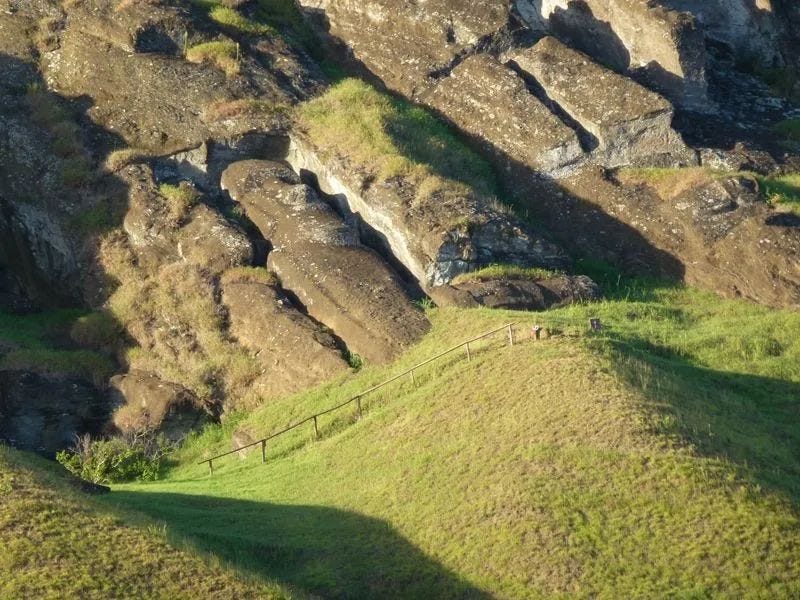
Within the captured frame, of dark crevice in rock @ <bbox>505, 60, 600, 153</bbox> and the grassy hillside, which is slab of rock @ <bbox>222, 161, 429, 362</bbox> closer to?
the grassy hillside

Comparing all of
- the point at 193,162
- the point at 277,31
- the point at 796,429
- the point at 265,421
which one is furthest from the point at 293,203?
the point at 796,429

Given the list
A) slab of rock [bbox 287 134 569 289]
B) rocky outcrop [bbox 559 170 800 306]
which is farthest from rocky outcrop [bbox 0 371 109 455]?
rocky outcrop [bbox 559 170 800 306]

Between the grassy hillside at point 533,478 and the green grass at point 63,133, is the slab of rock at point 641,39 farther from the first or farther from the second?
the green grass at point 63,133

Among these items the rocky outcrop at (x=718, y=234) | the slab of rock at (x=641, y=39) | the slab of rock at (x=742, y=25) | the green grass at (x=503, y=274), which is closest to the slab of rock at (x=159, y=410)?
the green grass at (x=503, y=274)

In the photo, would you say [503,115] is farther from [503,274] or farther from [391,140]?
[503,274]

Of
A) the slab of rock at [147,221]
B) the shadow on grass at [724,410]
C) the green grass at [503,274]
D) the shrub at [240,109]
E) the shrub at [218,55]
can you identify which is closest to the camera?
the shadow on grass at [724,410]

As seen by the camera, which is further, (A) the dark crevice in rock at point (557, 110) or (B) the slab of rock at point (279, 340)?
(A) the dark crevice in rock at point (557, 110)
